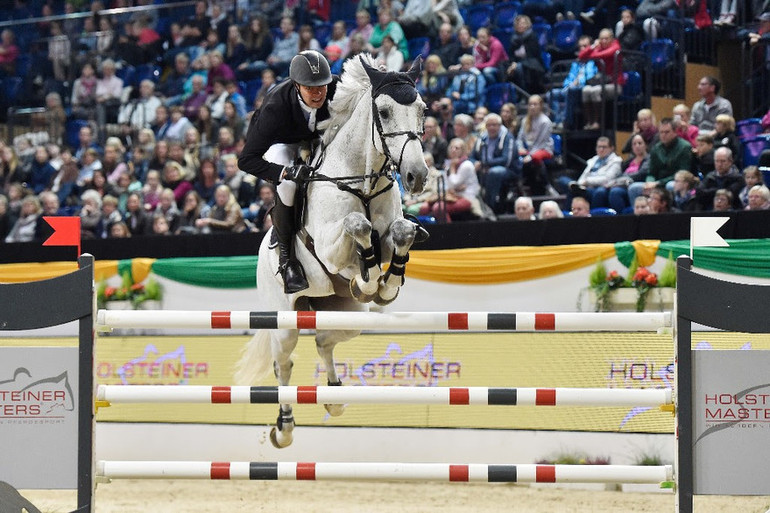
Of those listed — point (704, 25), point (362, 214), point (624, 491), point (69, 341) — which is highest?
point (704, 25)

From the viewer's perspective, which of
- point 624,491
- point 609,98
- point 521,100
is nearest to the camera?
point 624,491

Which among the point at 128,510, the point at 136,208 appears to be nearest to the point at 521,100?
the point at 136,208

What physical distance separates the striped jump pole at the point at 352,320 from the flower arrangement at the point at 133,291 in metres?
5.18

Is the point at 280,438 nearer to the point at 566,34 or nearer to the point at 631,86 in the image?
the point at 631,86

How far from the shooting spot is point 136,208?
11.5m

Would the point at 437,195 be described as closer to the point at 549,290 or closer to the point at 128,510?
the point at 549,290

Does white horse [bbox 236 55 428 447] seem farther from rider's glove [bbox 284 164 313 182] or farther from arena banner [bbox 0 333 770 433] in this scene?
arena banner [bbox 0 333 770 433]

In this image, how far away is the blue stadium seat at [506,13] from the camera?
40.6 feet

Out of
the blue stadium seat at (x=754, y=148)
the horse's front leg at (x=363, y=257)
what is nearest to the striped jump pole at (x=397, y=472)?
the horse's front leg at (x=363, y=257)

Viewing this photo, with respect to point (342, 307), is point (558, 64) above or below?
above

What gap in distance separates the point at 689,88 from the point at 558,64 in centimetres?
134

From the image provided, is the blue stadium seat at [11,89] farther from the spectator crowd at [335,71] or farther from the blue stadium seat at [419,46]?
the blue stadium seat at [419,46]

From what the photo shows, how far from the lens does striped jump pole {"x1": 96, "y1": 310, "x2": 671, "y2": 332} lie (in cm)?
468

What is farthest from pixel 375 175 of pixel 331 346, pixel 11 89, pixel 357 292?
pixel 11 89
